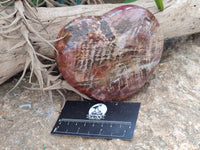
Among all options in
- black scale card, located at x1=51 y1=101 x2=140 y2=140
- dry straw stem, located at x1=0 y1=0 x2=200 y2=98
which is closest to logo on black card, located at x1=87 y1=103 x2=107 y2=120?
black scale card, located at x1=51 y1=101 x2=140 y2=140

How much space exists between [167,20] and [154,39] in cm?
27

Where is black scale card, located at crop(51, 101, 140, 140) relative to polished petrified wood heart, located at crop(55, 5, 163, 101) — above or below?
below

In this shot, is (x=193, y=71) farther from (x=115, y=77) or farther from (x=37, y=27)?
(x=37, y=27)

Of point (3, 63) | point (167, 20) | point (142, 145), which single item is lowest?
point (142, 145)

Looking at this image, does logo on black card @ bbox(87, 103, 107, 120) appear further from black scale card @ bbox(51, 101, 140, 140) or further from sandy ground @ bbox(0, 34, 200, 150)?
sandy ground @ bbox(0, 34, 200, 150)

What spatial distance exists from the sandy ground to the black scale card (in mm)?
29

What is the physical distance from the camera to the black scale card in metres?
1.11

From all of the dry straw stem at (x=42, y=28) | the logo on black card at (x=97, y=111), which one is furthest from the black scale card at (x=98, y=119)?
the dry straw stem at (x=42, y=28)

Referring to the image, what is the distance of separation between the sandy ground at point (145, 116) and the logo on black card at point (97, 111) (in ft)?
0.41

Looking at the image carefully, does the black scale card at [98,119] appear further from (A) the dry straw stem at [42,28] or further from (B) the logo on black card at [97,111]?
(A) the dry straw stem at [42,28]

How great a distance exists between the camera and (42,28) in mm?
1343

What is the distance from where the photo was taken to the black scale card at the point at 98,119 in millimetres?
1108

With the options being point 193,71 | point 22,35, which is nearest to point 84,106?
point 22,35

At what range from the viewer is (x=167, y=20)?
4.91 feet
